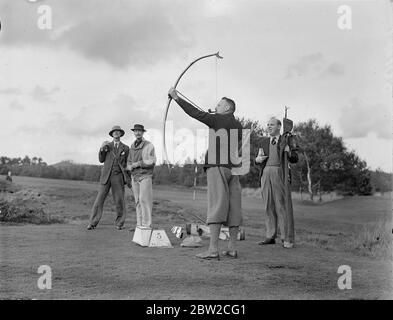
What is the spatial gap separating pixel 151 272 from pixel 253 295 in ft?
4.09

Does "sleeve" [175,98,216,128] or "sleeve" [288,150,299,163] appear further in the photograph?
"sleeve" [288,150,299,163]

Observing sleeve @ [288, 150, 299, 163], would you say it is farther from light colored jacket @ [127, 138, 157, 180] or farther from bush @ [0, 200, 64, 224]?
bush @ [0, 200, 64, 224]

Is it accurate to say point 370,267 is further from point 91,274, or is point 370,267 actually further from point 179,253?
point 91,274

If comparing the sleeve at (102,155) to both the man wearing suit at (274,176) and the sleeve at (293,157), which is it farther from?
the sleeve at (293,157)

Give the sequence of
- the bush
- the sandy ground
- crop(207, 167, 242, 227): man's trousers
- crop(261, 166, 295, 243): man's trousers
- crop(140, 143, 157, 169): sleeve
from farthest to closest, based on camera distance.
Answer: the bush → crop(140, 143, 157, 169): sleeve → crop(261, 166, 295, 243): man's trousers → crop(207, 167, 242, 227): man's trousers → the sandy ground

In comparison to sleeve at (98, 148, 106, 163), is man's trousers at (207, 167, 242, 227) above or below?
below

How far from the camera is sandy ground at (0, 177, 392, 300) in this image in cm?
435

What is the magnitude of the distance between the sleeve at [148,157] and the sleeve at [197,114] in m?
2.87

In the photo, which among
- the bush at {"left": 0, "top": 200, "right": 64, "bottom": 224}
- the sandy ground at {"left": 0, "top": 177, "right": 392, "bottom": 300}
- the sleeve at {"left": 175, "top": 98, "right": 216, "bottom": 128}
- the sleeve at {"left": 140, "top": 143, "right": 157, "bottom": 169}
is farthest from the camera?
the bush at {"left": 0, "top": 200, "right": 64, "bottom": 224}

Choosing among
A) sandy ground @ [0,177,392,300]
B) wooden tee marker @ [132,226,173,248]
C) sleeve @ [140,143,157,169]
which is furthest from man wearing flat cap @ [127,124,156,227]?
A: wooden tee marker @ [132,226,173,248]

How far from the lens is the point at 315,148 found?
11.7m
